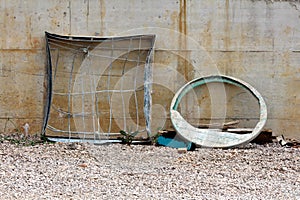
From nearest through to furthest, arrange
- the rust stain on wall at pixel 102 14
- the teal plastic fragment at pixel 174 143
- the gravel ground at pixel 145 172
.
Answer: the gravel ground at pixel 145 172
the teal plastic fragment at pixel 174 143
the rust stain on wall at pixel 102 14

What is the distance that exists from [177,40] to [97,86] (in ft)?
3.49

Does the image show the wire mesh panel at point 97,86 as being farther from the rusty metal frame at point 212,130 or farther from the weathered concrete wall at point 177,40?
the rusty metal frame at point 212,130

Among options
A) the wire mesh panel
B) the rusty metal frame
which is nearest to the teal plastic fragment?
the rusty metal frame

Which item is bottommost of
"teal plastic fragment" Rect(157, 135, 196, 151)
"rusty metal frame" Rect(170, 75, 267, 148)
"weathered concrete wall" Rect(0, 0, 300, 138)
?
"teal plastic fragment" Rect(157, 135, 196, 151)

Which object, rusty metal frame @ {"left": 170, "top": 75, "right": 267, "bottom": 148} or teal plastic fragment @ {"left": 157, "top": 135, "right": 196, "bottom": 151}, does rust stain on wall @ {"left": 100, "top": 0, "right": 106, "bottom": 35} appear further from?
teal plastic fragment @ {"left": 157, "top": 135, "right": 196, "bottom": 151}

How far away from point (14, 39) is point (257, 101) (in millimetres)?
2877

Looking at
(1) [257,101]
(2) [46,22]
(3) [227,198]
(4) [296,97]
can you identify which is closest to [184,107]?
(1) [257,101]

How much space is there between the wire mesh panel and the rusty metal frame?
0.42 metres

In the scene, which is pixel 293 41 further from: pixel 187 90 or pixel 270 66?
pixel 187 90

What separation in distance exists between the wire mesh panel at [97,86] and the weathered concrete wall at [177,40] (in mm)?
141

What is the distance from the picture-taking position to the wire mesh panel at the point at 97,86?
6.16 m

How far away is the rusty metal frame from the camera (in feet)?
18.8

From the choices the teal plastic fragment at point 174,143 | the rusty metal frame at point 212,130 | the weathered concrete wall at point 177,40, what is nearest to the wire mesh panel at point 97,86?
the weathered concrete wall at point 177,40

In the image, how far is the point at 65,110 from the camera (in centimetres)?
619
